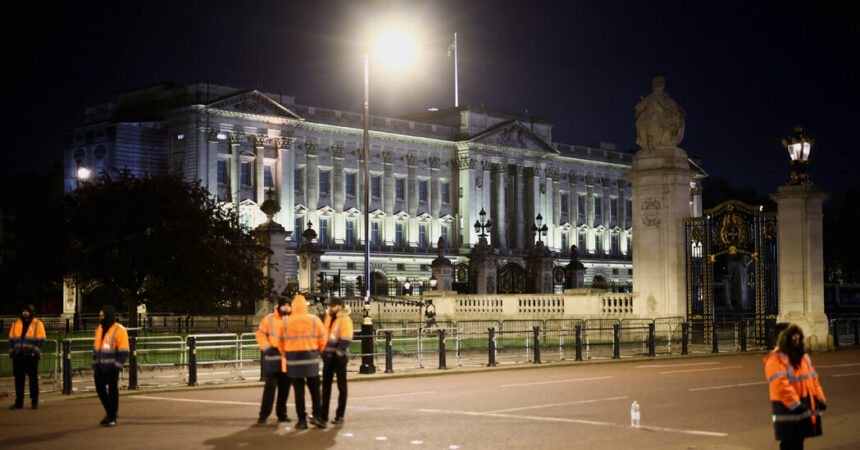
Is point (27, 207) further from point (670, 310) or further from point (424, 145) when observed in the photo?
point (670, 310)

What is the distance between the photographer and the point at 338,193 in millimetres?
102188

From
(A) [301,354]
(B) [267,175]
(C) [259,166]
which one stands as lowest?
(A) [301,354]

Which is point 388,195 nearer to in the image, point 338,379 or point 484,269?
point 484,269

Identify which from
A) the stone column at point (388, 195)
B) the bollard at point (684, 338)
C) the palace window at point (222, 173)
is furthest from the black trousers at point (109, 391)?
the stone column at point (388, 195)

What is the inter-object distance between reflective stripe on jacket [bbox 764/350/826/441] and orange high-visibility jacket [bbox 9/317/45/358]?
12899mm

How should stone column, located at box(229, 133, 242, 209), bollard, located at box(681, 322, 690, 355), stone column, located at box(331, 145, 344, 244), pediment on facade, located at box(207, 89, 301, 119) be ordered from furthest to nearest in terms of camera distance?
stone column, located at box(331, 145, 344, 244) < stone column, located at box(229, 133, 242, 209) < pediment on facade, located at box(207, 89, 301, 119) < bollard, located at box(681, 322, 690, 355)

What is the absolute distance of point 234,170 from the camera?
305 ft

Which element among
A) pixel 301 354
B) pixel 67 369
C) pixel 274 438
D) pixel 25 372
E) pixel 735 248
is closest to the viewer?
pixel 274 438

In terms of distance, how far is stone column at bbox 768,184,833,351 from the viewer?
3106 centimetres

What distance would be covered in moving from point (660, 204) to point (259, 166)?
6488cm

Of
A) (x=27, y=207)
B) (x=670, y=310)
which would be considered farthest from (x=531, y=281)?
(x=27, y=207)

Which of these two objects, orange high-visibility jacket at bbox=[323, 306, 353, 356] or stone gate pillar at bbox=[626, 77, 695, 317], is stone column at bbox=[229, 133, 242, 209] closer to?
stone gate pillar at bbox=[626, 77, 695, 317]

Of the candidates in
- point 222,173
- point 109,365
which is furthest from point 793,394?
point 222,173

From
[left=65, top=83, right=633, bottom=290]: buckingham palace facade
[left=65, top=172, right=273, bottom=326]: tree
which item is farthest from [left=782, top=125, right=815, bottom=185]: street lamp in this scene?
[left=65, top=83, right=633, bottom=290]: buckingham palace facade
